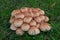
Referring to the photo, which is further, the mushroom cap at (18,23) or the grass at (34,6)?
the grass at (34,6)

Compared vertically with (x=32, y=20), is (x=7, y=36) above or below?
below

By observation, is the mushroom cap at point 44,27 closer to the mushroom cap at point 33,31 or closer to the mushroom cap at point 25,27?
the mushroom cap at point 33,31

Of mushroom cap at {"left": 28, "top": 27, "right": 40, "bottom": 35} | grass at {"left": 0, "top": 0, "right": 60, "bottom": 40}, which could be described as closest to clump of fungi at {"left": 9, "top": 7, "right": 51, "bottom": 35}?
mushroom cap at {"left": 28, "top": 27, "right": 40, "bottom": 35}

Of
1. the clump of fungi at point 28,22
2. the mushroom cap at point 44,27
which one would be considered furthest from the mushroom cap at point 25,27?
the mushroom cap at point 44,27

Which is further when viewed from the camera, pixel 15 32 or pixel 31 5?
pixel 31 5

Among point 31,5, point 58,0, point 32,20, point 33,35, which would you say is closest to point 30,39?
point 33,35

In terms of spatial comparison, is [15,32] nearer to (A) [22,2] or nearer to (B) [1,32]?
(B) [1,32]
